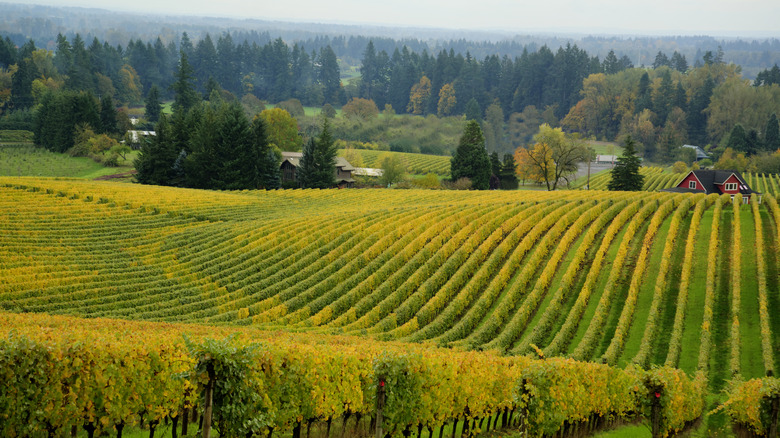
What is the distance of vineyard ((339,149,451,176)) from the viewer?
10462cm

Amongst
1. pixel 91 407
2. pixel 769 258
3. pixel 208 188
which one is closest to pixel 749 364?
pixel 769 258

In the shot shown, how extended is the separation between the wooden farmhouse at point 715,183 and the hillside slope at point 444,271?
26948 millimetres

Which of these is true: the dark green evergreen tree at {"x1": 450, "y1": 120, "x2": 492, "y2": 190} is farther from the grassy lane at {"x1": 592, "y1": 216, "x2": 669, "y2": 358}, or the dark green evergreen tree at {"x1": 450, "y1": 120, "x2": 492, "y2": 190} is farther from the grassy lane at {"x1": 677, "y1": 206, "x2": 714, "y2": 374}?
the grassy lane at {"x1": 677, "y1": 206, "x2": 714, "y2": 374}

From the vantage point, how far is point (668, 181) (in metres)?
94.1

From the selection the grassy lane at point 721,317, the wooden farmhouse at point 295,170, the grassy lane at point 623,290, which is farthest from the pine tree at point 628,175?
the wooden farmhouse at point 295,170

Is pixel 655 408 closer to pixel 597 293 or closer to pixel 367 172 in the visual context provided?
pixel 597 293

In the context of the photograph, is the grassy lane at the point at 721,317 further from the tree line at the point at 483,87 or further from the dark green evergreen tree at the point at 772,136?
the tree line at the point at 483,87

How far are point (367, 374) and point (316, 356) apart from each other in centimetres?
138

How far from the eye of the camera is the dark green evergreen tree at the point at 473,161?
81812 millimetres

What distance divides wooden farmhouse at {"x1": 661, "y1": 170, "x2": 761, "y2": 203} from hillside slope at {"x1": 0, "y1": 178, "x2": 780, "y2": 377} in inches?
1061

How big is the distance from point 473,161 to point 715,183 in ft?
94.0

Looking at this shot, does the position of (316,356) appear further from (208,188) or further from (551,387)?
(208,188)

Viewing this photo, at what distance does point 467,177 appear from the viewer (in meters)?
82.4

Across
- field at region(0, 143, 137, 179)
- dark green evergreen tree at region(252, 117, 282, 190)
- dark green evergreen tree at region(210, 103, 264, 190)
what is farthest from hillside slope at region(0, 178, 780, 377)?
field at region(0, 143, 137, 179)
